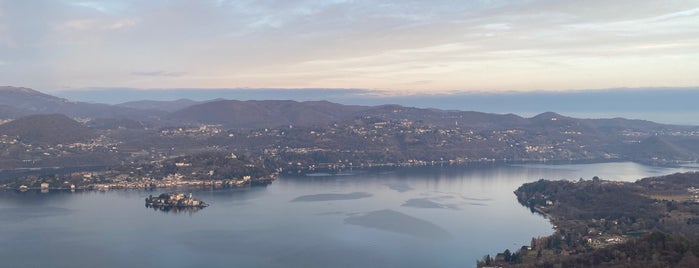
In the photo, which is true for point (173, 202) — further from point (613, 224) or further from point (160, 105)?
point (160, 105)

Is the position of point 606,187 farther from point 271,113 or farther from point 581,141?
point 271,113

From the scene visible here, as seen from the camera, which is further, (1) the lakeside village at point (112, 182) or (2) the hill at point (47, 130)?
(2) the hill at point (47, 130)

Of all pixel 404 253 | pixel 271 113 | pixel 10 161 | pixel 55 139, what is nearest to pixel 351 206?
pixel 404 253

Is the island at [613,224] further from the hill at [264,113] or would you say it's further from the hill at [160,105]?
the hill at [160,105]

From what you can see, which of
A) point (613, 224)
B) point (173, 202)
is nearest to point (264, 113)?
point (173, 202)

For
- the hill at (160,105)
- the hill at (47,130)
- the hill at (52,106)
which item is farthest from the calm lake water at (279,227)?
the hill at (160,105)

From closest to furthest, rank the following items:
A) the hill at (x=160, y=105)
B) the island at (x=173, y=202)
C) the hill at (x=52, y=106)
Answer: the island at (x=173, y=202) < the hill at (x=52, y=106) < the hill at (x=160, y=105)
